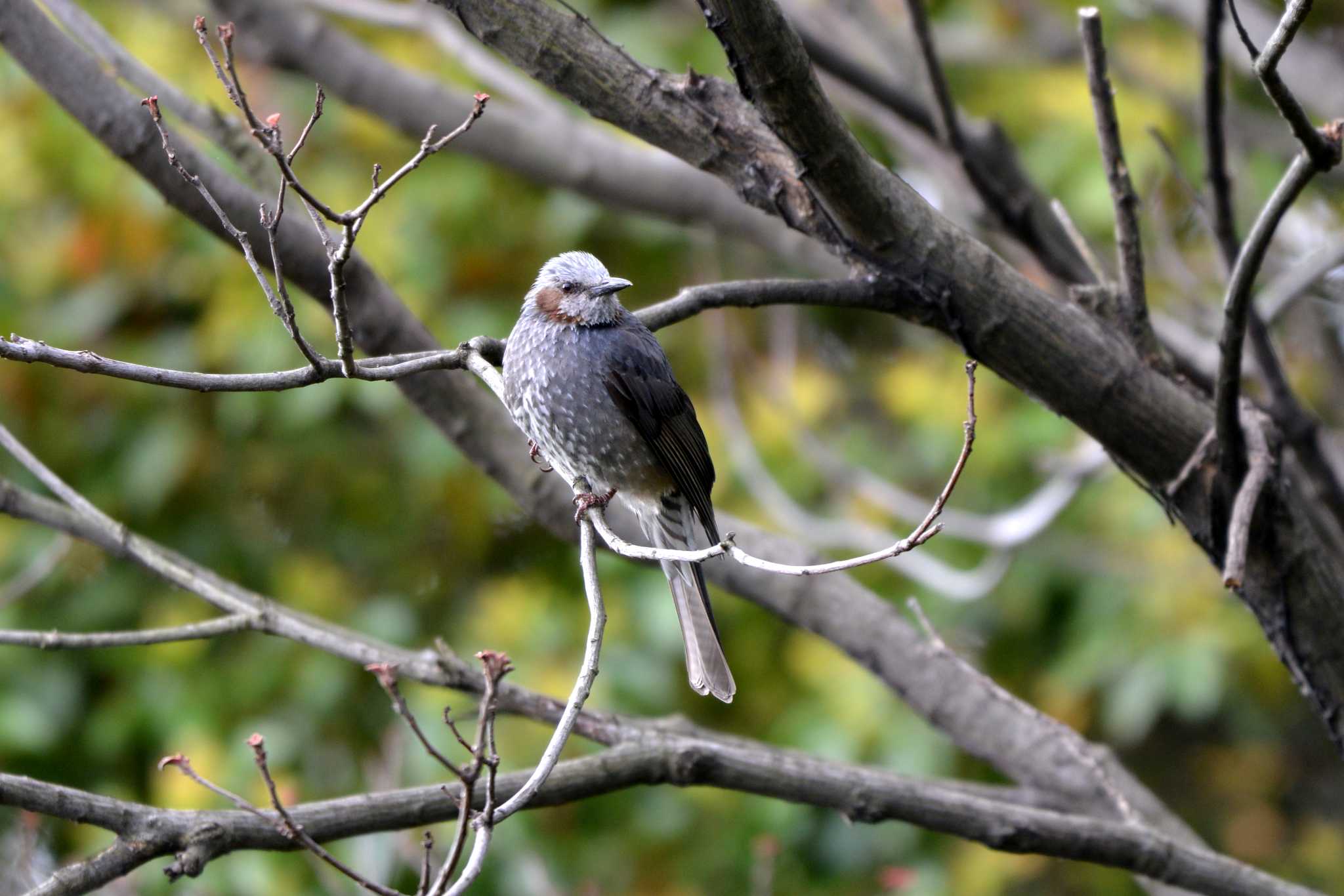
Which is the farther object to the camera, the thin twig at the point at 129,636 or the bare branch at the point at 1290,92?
the thin twig at the point at 129,636

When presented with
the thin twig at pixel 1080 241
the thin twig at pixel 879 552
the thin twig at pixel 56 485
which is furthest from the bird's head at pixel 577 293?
the thin twig at pixel 879 552

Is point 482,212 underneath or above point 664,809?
above

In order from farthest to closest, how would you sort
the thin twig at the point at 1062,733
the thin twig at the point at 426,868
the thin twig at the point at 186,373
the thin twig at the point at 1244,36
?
the thin twig at the point at 1062,733 → the thin twig at the point at 1244,36 → the thin twig at the point at 426,868 → the thin twig at the point at 186,373

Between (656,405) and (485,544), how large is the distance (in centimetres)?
276

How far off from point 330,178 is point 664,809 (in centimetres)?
302

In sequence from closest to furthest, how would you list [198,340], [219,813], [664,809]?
[219,813] → [664,809] → [198,340]

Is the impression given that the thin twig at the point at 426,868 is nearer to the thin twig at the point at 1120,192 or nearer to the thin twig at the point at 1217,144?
the thin twig at the point at 1120,192

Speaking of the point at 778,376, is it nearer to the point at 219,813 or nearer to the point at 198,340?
the point at 198,340

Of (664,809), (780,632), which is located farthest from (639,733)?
(780,632)

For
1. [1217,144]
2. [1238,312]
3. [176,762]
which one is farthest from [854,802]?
[1217,144]

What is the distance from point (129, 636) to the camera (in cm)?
276

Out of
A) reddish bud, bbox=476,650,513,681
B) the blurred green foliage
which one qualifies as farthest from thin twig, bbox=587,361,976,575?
the blurred green foliage

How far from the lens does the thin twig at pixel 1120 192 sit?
286 centimetres

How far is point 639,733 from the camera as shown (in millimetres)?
2824
